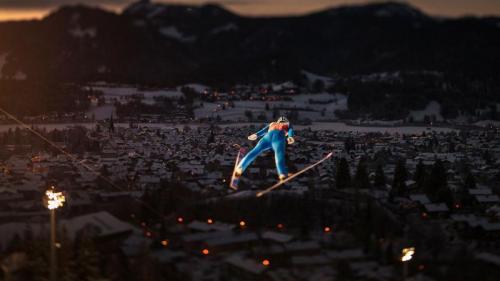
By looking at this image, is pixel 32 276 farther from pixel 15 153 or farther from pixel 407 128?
pixel 407 128

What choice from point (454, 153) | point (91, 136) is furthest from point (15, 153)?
point (454, 153)

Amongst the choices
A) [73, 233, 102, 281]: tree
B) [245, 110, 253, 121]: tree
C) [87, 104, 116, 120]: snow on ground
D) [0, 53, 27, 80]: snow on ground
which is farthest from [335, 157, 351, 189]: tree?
[0, 53, 27, 80]: snow on ground

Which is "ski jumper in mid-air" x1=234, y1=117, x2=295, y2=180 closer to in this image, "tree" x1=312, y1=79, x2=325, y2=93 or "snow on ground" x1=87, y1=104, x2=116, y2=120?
"snow on ground" x1=87, y1=104, x2=116, y2=120

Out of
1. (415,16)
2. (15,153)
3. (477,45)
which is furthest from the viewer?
(415,16)

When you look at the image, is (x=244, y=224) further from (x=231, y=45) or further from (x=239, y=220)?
(x=231, y=45)

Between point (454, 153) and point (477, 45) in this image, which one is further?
point (477, 45)

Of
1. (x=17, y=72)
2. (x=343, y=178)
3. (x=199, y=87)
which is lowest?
(x=343, y=178)

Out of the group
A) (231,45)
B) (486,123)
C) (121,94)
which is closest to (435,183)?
(486,123)
